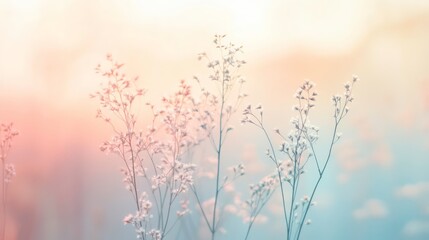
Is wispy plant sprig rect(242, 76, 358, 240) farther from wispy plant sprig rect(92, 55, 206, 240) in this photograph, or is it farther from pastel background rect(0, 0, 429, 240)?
wispy plant sprig rect(92, 55, 206, 240)

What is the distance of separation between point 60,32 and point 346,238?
1.62 meters

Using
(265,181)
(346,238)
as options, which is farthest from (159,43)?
(346,238)

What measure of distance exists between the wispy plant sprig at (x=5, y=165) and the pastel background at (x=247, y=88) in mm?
33

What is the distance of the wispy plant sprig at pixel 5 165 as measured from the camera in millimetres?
Answer: 2271

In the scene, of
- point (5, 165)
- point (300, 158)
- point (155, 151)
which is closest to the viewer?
point (300, 158)

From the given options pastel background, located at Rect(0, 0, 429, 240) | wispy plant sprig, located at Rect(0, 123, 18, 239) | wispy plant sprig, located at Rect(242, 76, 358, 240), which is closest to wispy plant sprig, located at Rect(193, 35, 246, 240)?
pastel background, located at Rect(0, 0, 429, 240)

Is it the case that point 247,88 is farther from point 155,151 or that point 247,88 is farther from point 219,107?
point 155,151

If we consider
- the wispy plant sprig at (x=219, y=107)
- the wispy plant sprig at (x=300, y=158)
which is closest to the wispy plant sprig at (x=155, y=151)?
the wispy plant sprig at (x=219, y=107)

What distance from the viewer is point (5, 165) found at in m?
2.28

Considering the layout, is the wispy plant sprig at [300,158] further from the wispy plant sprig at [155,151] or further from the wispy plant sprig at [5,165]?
the wispy plant sprig at [5,165]

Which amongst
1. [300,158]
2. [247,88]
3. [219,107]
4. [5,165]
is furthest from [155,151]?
[5,165]

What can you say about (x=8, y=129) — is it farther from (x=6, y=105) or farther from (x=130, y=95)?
(x=130, y=95)

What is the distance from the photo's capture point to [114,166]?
2188 mm

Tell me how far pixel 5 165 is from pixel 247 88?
1215mm
